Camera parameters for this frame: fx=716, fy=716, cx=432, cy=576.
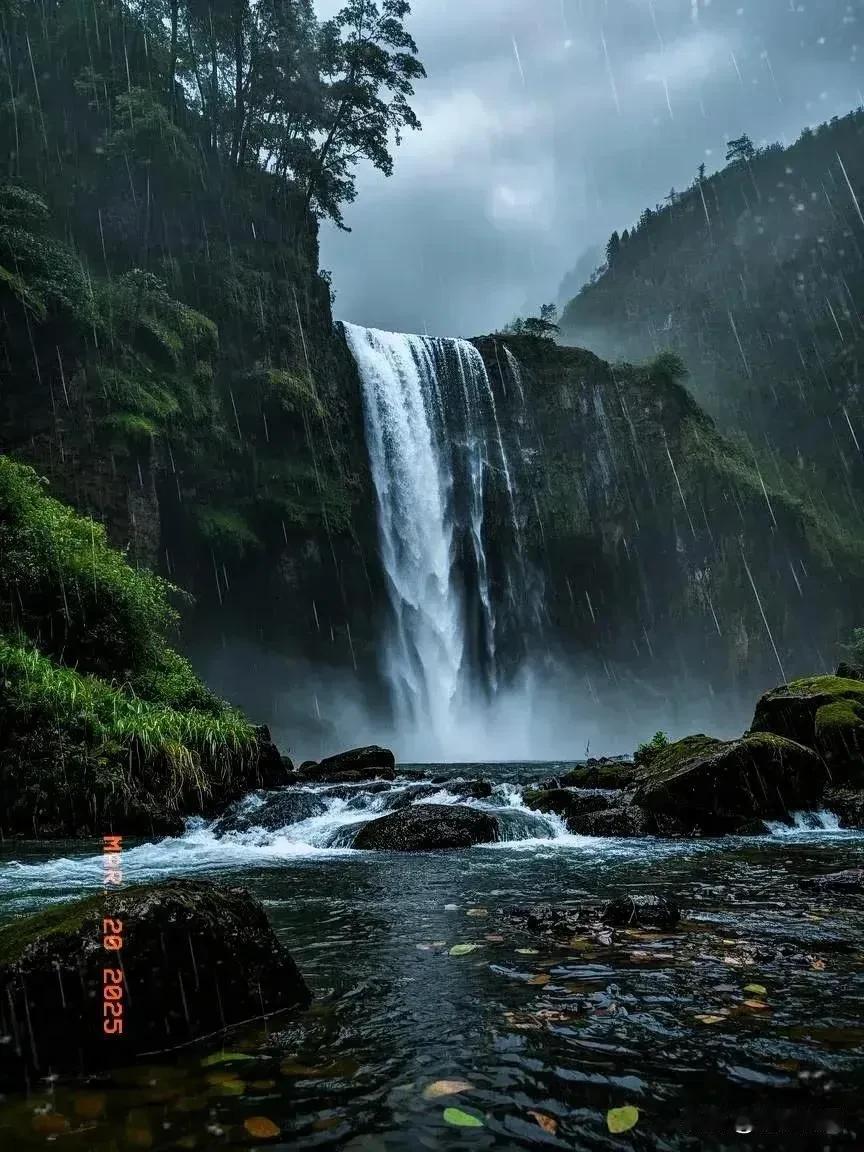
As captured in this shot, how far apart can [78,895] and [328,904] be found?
212cm

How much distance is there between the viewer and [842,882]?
568cm

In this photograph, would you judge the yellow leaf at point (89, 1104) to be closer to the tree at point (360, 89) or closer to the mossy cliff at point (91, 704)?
the mossy cliff at point (91, 704)

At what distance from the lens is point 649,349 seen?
68.5 metres

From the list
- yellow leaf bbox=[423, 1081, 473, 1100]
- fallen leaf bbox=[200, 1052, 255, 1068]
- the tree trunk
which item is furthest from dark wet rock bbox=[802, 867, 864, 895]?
the tree trunk

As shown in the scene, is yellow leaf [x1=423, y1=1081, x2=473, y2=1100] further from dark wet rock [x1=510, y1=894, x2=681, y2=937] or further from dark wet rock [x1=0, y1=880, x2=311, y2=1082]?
dark wet rock [x1=510, y1=894, x2=681, y2=937]

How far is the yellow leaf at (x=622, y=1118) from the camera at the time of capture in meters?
2.14

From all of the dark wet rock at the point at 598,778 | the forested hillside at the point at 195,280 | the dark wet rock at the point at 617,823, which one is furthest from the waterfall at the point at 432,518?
the dark wet rock at the point at 617,823

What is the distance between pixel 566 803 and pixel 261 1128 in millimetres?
10023

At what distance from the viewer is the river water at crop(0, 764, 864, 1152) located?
2.17 m

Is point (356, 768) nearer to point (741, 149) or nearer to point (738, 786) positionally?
point (738, 786)

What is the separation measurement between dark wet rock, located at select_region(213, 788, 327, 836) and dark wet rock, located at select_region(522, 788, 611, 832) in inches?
143

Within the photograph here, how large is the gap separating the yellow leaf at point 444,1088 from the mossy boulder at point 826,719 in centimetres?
1116

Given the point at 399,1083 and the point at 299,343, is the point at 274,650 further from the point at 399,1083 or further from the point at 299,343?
the point at 399,1083

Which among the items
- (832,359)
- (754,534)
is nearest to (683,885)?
(754,534)
